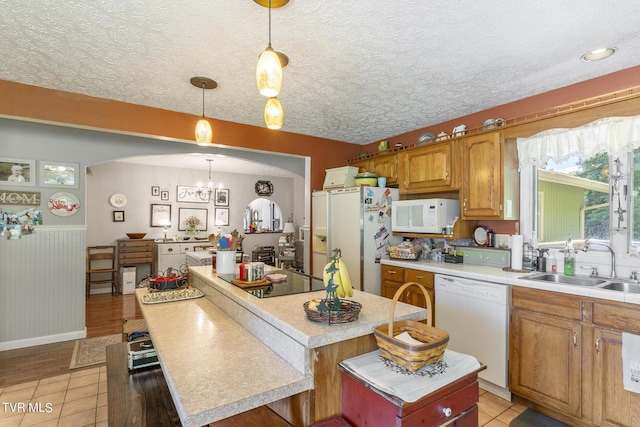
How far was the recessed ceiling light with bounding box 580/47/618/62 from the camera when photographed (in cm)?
204

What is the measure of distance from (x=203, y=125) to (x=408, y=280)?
93.1 inches

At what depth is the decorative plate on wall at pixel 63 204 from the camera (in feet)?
11.2

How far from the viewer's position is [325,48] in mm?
A: 2029

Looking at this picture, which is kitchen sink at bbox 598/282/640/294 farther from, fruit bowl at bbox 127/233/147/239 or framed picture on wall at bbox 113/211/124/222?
framed picture on wall at bbox 113/211/124/222

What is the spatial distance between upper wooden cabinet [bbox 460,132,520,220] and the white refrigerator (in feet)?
3.05

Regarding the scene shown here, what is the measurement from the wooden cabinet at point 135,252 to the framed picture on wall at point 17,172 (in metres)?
2.85

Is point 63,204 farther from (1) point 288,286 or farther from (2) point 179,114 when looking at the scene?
(1) point 288,286

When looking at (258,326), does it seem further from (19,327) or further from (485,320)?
(19,327)

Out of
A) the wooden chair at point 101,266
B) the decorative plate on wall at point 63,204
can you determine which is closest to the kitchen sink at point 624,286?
the decorative plate on wall at point 63,204

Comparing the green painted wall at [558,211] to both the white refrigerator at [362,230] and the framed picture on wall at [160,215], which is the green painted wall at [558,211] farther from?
the framed picture on wall at [160,215]

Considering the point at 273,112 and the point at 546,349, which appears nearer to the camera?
the point at 273,112

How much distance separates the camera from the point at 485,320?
8.06 feet

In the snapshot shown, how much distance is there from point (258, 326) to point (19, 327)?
344cm

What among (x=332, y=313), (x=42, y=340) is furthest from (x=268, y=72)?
(x=42, y=340)
